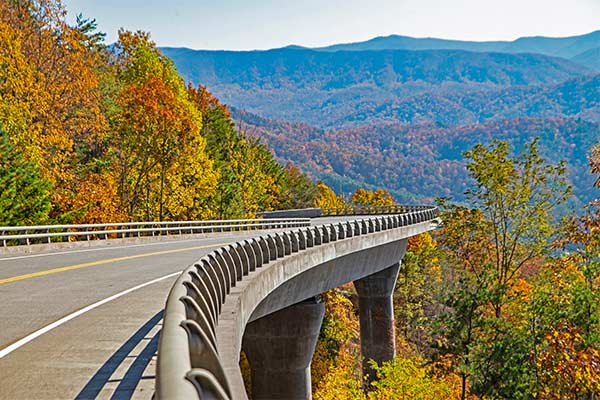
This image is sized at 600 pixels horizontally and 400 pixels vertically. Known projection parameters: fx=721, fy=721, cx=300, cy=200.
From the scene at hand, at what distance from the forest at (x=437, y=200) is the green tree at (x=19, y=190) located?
8cm

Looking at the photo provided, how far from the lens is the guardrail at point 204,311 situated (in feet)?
10.2

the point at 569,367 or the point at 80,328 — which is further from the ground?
the point at 80,328

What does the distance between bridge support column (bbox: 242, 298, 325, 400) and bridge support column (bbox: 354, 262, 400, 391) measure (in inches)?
526

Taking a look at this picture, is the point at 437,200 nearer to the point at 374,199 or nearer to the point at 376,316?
the point at 376,316

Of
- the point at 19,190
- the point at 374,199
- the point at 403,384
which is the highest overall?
the point at 19,190

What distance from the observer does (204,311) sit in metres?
8.20

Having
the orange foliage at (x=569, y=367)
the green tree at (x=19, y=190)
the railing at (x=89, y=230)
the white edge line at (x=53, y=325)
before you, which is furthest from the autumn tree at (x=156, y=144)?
the white edge line at (x=53, y=325)

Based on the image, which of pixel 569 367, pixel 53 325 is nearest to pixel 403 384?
pixel 569 367

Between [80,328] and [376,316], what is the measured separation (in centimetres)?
3344

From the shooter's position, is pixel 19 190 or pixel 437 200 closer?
pixel 19 190

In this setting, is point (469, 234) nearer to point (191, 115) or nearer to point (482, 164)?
point (482, 164)

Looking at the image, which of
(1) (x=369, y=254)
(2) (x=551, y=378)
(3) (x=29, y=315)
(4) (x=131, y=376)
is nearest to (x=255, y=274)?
(3) (x=29, y=315)

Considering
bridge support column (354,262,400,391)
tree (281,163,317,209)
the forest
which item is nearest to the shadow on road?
the forest

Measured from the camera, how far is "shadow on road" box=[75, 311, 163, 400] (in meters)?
6.85
